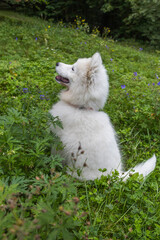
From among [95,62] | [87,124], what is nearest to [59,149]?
[87,124]

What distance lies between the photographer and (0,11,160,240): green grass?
57.6 inches

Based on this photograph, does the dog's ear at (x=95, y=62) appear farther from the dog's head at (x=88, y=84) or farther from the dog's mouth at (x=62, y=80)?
the dog's mouth at (x=62, y=80)

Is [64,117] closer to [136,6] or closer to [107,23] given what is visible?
[136,6]

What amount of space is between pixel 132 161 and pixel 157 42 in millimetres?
13244

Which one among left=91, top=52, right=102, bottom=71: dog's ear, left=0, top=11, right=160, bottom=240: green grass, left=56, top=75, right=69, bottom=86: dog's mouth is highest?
left=91, top=52, right=102, bottom=71: dog's ear

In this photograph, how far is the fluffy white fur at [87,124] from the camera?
2.57 m

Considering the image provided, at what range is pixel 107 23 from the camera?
18.3 meters

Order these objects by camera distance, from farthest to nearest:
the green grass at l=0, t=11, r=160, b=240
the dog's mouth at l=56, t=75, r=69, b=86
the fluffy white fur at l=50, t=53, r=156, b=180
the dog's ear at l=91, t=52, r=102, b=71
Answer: the dog's mouth at l=56, t=75, r=69, b=86
the dog's ear at l=91, t=52, r=102, b=71
the fluffy white fur at l=50, t=53, r=156, b=180
the green grass at l=0, t=11, r=160, b=240

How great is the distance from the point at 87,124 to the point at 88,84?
0.55m

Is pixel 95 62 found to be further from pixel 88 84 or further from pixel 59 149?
pixel 59 149

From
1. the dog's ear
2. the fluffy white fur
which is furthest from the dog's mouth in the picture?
the dog's ear

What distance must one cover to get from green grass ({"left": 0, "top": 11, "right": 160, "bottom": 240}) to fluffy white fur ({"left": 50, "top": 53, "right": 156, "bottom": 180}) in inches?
6.7

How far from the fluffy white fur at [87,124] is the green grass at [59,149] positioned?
0.55 feet

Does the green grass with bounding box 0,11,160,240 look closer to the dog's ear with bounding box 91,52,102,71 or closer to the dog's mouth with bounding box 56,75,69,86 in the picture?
the dog's mouth with bounding box 56,75,69,86
